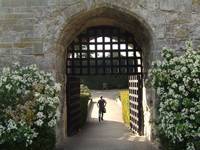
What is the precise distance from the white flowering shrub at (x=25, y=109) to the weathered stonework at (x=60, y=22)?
0.75 meters

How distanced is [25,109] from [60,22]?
183cm

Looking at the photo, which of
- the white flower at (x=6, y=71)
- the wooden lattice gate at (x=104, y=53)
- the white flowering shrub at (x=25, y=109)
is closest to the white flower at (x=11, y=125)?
the white flowering shrub at (x=25, y=109)

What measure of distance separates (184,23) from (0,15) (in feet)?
10.8

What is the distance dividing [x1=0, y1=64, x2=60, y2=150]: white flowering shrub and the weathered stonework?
2.45 ft

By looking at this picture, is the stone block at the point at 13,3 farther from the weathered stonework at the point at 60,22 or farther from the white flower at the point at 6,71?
the white flower at the point at 6,71

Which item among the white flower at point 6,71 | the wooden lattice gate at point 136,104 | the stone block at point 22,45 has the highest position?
the stone block at point 22,45

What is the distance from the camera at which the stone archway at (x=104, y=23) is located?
7414mm

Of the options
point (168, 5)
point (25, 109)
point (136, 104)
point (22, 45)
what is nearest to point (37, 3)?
point (22, 45)

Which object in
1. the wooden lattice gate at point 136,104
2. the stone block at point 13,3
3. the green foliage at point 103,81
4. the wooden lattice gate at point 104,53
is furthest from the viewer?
the green foliage at point 103,81

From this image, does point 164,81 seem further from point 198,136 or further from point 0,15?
point 0,15

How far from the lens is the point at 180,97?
638 cm

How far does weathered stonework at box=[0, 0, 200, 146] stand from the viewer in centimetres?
726

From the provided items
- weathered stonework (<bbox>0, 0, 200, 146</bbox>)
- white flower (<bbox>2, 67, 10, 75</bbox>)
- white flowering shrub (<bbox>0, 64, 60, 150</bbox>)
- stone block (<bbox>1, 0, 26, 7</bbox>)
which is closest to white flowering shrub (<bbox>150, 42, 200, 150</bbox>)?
weathered stonework (<bbox>0, 0, 200, 146</bbox>)

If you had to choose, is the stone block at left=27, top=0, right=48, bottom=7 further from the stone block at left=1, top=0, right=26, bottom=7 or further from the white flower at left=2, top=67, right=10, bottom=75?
the white flower at left=2, top=67, right=10, bottom=75
